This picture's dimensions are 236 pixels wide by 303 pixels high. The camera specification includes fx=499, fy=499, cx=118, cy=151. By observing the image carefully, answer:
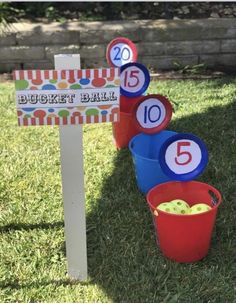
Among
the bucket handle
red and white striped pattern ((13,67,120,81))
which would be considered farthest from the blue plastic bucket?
red and white striped pattern ((13,67,120,81))

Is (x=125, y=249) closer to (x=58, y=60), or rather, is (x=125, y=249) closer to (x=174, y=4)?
(x=58, y=60)

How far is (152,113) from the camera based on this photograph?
2.79m

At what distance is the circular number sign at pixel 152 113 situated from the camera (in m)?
2.76

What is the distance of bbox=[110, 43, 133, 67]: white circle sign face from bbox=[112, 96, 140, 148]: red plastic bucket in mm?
381

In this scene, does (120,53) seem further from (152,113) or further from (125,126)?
(152,113)

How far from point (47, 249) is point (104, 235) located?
314 millimetres

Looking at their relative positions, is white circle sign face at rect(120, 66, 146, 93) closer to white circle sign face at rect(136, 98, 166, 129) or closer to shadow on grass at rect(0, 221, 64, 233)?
white circle sign face at rect(136, 98, 166, 129)

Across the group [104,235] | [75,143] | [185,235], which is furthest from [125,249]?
[75,143]

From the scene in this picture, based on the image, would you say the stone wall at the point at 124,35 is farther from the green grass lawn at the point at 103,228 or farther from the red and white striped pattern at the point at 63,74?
the red and white striped pattern at the point at 63,74

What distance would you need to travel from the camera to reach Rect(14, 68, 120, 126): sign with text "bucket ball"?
1.90 meters

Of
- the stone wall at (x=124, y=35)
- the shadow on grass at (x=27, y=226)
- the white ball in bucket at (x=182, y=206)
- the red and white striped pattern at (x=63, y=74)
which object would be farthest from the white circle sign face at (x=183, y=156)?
the stone wall at (x=124, y=35)

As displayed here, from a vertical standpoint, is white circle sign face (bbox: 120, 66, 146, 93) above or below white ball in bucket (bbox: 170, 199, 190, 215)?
above

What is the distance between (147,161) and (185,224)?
0.67 meters

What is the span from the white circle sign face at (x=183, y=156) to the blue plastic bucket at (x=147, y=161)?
18.5 inches
